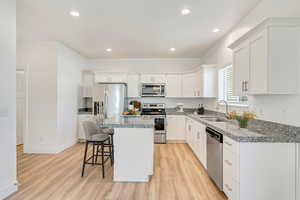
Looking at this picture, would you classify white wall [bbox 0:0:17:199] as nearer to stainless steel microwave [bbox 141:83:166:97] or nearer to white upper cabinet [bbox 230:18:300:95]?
white upper cabinet [bbox 230:18:300:95]

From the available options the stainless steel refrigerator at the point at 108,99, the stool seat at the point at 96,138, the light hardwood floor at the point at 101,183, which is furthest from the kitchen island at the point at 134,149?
the stainless steel refrigerator at the point at 108,99

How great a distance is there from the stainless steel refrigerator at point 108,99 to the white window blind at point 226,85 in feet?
9.53

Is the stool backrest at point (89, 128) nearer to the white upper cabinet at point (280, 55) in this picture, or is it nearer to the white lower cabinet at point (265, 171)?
the white lower cabinet at point (265, 171)

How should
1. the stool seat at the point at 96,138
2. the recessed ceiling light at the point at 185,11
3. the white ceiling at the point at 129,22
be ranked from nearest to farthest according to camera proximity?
the white ceiling at the point at 129,22 < the recessed ceiling light at the point at 185,11 < the stool seat at the point at 96,138

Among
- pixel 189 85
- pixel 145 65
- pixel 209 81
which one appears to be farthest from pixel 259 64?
pixel 145 65

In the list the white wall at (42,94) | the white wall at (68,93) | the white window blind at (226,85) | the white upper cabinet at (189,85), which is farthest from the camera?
the white upper cabinet at (189,85)

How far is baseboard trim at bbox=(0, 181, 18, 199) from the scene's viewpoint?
2.19 m

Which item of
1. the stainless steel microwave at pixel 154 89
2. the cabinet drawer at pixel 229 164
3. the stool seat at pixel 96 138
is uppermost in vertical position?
the stainless steel microwave at pixel 154 89

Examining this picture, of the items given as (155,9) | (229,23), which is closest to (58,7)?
(155,9)

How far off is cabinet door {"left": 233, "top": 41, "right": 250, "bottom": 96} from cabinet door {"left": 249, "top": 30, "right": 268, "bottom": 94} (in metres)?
0.11

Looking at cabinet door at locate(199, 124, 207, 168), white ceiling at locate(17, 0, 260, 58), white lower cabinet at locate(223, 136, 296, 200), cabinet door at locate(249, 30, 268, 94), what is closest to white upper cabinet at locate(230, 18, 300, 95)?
cabinet door at locate(249, 30, 268, 94)

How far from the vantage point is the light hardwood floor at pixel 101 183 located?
7.61ft

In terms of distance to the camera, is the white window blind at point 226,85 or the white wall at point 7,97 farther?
the white window blind at point 226,85

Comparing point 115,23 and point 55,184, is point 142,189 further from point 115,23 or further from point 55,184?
point 115,23
